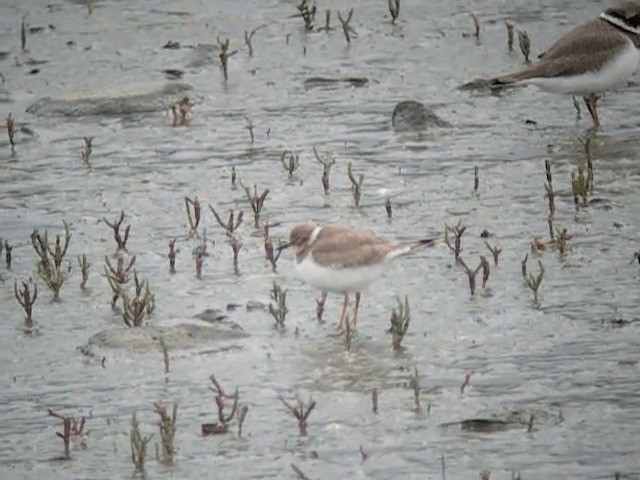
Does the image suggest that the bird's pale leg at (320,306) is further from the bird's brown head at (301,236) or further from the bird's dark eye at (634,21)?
the bird's dark eye at (634,21)

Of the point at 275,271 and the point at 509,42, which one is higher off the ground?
the point at 509,42

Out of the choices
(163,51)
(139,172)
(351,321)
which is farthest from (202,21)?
(351,321)

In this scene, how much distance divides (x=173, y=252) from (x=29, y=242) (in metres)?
1.15

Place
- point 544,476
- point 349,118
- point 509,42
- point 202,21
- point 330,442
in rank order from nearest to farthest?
1. point 544,476
2. point 330,442
3. point 349,118
4. point 509,42
5. point 202,21

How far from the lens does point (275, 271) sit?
9.26 metres

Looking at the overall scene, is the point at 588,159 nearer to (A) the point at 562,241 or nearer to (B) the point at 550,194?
(B) the point at 550,194

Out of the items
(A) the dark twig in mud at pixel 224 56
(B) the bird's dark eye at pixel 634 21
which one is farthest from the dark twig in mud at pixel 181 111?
(B) the bird's dark eye at pixel 634 21

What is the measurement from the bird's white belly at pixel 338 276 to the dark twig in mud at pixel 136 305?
82 centimetres

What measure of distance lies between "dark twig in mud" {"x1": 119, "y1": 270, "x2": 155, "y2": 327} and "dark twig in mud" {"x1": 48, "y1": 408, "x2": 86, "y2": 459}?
3.96 ft

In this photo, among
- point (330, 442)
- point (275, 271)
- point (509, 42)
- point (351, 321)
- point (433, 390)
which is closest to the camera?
point (330, 442)

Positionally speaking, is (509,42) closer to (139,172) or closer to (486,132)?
(486,132)

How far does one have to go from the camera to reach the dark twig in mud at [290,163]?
10.9m

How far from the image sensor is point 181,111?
12.1 m

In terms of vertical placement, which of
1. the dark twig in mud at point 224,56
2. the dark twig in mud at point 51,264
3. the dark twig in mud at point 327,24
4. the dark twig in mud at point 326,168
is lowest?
the dark twig in mud at point 51,264
